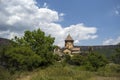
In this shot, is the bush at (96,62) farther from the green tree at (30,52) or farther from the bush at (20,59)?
the bush at (20,59)

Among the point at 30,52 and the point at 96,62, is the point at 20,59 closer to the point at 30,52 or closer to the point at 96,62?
the point at 30,52

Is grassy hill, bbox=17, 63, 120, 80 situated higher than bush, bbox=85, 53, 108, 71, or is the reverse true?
bush, bbox=85, 53, 108, 71

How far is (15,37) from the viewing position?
43.6 metres

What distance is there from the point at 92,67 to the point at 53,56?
1306 centimetres

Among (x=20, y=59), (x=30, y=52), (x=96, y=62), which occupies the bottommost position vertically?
(x=20, y=59)

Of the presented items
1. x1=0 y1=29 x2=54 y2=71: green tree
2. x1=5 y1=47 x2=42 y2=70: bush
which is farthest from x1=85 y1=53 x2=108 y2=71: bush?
x1=5 y1=47 x2=42 y2=70: bush

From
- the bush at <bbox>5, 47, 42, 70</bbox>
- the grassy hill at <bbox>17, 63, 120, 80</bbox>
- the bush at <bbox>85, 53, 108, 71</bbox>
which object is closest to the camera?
the grassy hill at <bbox>17, 63, 120, 80</bbox>

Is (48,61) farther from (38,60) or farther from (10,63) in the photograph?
(10,63)

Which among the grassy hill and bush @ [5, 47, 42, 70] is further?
bush @ [5, 47, 42, 70]

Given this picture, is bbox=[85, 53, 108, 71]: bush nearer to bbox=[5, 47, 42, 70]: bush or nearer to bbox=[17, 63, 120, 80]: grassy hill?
bbox=[5, 47, 42, 70]: bush

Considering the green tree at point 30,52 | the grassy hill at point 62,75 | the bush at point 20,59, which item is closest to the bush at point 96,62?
the green tree at point 30,52

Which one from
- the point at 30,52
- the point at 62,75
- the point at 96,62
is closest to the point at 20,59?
the point at 30,52

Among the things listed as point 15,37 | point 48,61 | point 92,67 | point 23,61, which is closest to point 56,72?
point 23,61

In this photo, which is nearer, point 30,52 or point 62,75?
point 62,75
